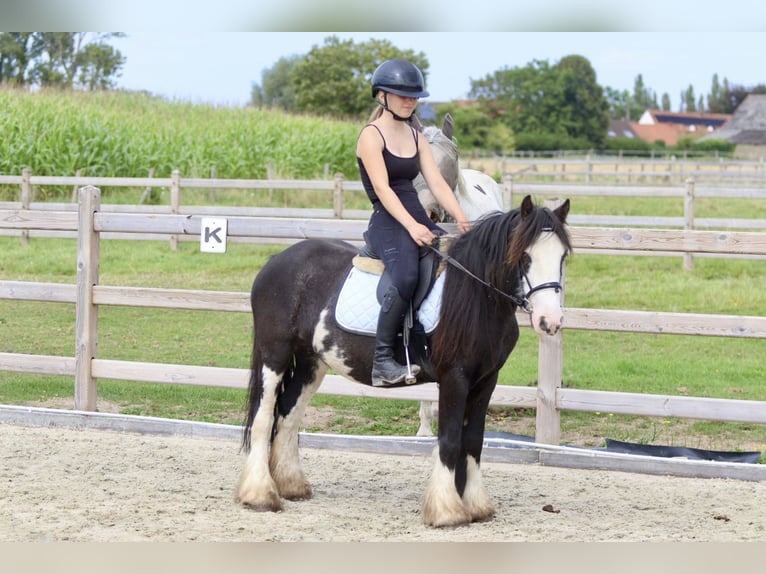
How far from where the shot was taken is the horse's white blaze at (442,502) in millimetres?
4664

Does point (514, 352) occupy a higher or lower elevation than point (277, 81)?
lower

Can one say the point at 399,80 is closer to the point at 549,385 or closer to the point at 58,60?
the point at 549,385

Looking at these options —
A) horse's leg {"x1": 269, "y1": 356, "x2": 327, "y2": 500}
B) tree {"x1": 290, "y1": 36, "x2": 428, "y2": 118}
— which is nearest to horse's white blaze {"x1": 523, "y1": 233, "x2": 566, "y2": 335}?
horse's leg {"x1": 269, "y1": 356, "x2": 327, "y2": 500}

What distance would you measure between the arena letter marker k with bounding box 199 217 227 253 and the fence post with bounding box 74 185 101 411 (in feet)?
3.33

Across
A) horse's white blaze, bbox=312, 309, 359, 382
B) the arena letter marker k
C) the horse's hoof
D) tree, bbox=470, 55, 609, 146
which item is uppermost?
tree, bbox=470, 55, 609, 146

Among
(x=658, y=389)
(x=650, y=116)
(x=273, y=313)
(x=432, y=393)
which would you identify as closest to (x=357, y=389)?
(x=432, y=393)

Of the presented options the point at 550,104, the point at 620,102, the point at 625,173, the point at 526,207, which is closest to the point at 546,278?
the point at 526,207

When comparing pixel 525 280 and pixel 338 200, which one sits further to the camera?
pixel 338 200

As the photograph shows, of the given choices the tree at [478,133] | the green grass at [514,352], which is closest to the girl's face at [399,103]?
the green grass at [514,352]

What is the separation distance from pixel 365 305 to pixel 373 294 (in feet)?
0.22

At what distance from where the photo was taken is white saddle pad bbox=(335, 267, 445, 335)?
4.78 m

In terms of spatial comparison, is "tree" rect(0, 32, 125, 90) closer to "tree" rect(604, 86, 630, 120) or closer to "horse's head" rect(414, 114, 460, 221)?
"horse's head" rect(414, 114, 460, 221)

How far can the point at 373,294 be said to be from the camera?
4.89 metres

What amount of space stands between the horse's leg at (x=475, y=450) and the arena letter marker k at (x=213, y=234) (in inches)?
86.9
